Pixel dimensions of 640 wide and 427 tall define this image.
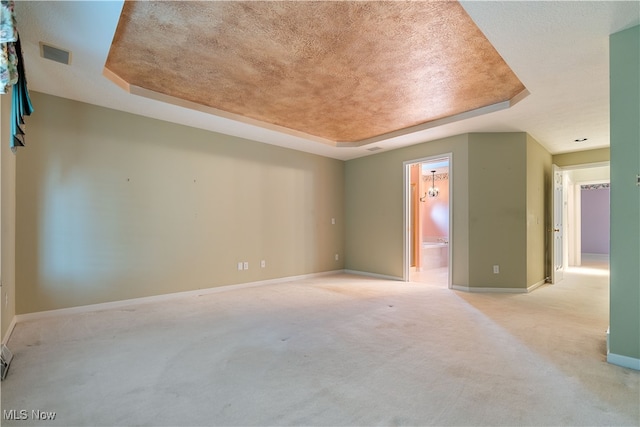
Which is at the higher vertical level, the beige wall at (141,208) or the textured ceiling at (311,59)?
the textured ceiling at (311,59)

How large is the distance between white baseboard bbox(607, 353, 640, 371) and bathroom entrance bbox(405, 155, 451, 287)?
2542mm

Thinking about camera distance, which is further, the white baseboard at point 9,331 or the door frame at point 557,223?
the door frame at point 557,223

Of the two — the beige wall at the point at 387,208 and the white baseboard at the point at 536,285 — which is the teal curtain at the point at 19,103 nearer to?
the beige wall at the point at 387,208

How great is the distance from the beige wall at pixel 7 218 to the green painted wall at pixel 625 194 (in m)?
4.74

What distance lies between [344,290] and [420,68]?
3184 mm

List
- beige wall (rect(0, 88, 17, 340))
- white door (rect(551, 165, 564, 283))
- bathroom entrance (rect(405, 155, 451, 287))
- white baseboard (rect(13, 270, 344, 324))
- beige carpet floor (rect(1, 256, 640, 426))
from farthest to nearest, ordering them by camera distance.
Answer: bathroom entrance (rect(405, 155, 451, 287))
white door (rect(551, 165, 564, 283))
white baseboard (rect(13, 270, 344, 324))
beige wall (rect(0, 88, 17, 340))
beige carpet floor (rect(1, 256, 640, 426))

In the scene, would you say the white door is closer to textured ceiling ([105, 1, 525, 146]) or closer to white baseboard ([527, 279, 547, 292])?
white baseboard ([527, 279, 547, 292])

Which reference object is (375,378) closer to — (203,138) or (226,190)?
(226,190)

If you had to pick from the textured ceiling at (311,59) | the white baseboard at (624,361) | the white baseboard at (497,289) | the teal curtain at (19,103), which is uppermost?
the textured ceiling at (311,59)

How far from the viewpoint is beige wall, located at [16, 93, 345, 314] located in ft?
10.8

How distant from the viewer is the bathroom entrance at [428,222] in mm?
5465

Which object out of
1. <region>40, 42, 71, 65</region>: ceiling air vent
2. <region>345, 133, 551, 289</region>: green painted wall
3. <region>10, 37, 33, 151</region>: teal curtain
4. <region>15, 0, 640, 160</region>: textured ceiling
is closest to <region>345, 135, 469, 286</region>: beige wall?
<region>345, 133, 551, 289</region>: green painted wall

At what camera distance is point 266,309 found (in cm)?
365

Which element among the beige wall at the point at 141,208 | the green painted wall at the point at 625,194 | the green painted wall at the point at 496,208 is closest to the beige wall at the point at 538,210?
the green painted wall at the point at 496,208
